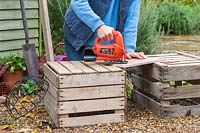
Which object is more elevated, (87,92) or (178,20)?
(178,20)

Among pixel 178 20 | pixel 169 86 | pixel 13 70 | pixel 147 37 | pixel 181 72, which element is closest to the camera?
pixel 181 72

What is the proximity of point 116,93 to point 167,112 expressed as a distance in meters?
0.51

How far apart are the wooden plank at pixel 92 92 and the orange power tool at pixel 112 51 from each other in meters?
0.27

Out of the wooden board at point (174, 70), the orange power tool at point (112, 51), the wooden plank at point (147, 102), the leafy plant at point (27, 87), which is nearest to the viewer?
the orange power tool at point (112, 51)

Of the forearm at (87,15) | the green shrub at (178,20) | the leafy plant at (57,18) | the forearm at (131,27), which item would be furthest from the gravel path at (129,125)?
the green shrub at (178,20)

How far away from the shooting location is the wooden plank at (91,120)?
359 centimetres

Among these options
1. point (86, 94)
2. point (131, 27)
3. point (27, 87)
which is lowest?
point (27, 87)

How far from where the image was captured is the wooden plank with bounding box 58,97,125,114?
3.52m

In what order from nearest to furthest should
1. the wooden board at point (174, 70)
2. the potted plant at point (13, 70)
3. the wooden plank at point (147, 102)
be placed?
the wooden board at point (174, 70), the wooden plank at point (147, 102), the potted plant at point (13, 70)

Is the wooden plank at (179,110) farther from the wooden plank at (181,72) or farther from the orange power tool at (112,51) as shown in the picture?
the orange power tool at (112,51)

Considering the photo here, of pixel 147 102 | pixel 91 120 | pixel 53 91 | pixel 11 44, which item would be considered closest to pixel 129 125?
pixel 91 120

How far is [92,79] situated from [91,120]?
12.9 inches

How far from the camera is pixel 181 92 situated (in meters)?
3.90

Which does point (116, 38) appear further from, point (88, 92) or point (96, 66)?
point (88, 92)
